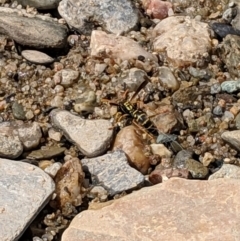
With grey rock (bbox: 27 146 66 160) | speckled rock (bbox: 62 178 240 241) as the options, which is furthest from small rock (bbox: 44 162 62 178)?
speckled rock (bbox: 62 178 240 241)

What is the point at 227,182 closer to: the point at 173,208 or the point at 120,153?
the point at 173,208

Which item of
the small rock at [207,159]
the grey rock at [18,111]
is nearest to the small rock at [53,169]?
the grey rock at [18,111]

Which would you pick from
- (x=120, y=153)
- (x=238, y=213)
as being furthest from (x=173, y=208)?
(x=120, y=153)

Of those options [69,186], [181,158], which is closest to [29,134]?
[69,186]

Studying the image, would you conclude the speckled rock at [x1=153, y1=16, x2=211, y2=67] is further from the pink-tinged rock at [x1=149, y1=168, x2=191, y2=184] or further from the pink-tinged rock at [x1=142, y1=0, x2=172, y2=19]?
the pink-tinged rock at [x1=149, y1=168, x2=191, y2=184]

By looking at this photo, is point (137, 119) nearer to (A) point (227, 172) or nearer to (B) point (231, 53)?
(A) point (227, 172)

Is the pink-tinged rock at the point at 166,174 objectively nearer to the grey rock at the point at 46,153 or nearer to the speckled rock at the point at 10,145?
the grey rock at the point at 46,153
